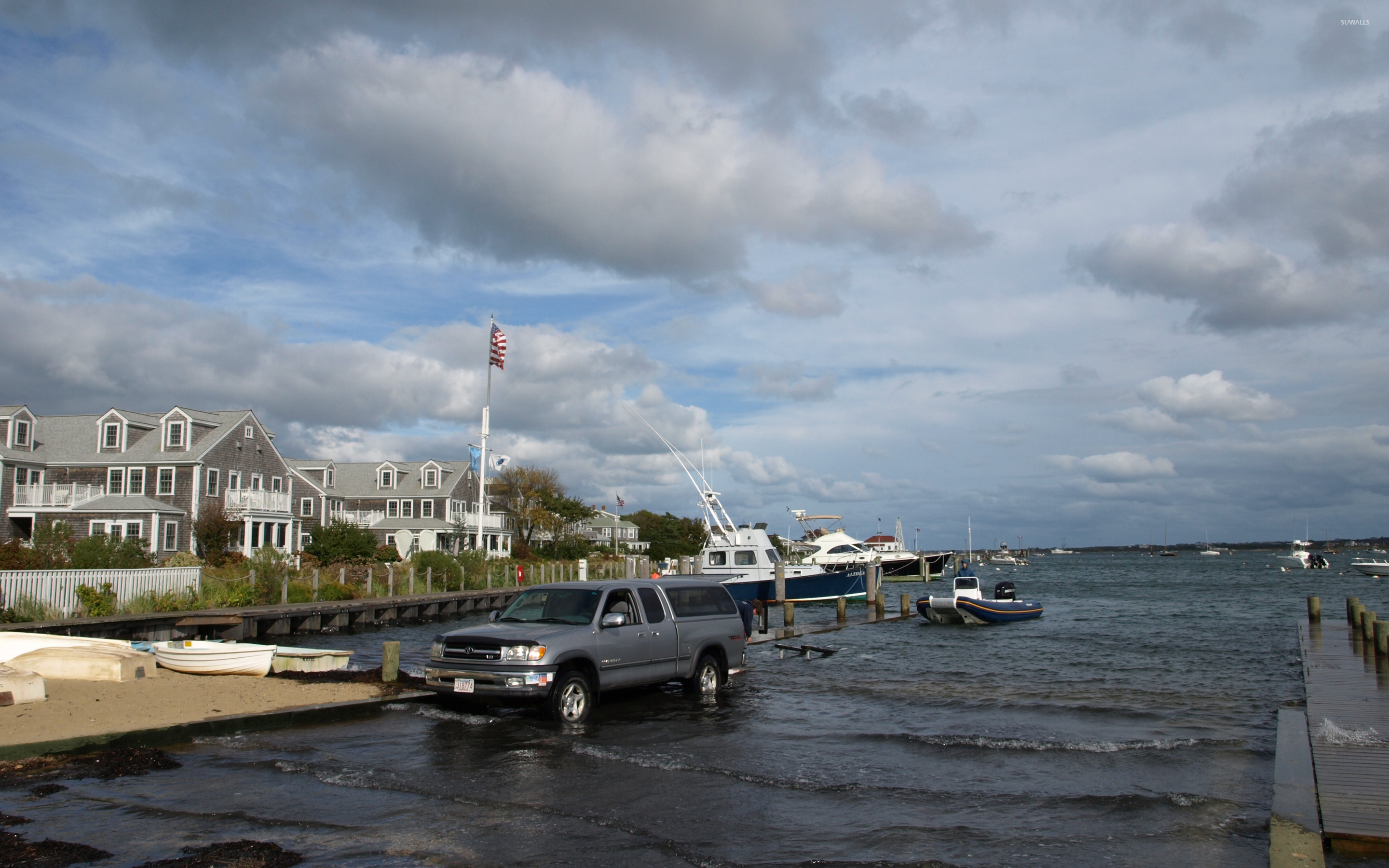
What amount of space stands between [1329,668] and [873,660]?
10.4 metres

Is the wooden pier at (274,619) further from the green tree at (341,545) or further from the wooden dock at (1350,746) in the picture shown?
the wooden dock at (1350,746)

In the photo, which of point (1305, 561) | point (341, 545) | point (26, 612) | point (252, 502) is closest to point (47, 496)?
point (252, 502)

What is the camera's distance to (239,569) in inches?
1361

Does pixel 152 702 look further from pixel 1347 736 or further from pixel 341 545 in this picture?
pixel 341 545

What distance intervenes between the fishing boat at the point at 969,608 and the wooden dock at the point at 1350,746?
16615 mm

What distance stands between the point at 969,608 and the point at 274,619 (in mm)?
26090

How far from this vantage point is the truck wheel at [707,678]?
1595 cm

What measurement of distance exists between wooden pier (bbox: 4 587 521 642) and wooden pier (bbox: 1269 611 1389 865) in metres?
20.4

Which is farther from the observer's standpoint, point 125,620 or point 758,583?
point 758,583

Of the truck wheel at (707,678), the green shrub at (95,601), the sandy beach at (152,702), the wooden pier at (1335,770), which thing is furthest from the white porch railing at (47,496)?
the wooden pier at (1335,770)

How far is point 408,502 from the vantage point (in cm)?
7075

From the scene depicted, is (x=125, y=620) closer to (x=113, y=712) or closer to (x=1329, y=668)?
(x=113, y=712)

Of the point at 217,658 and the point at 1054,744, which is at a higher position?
the point at 217,658

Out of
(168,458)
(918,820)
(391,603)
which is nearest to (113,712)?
(918,820)
